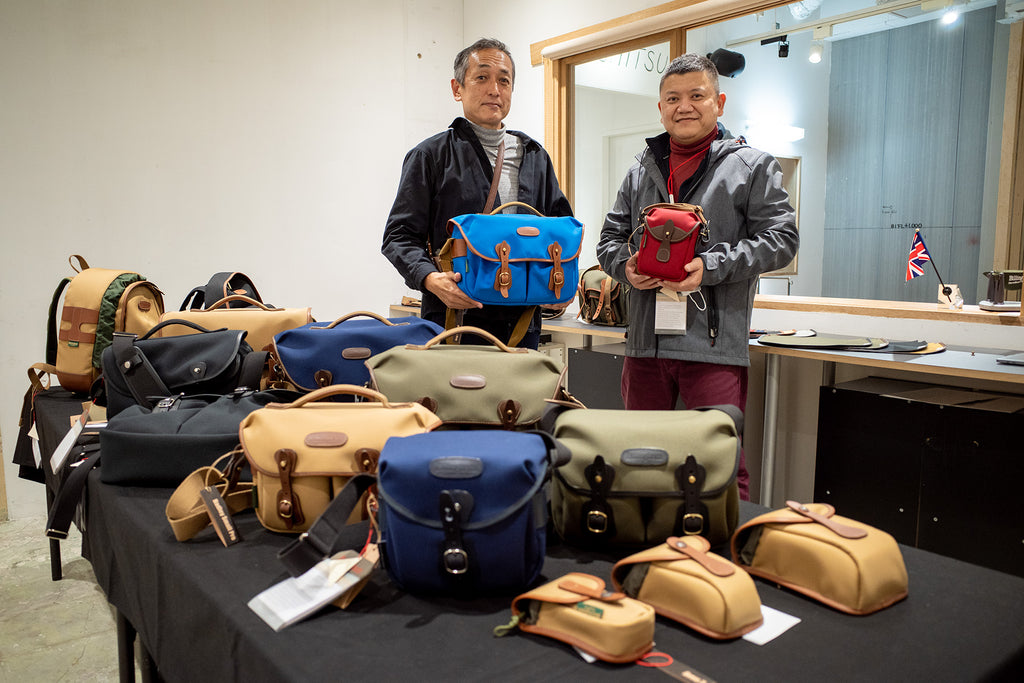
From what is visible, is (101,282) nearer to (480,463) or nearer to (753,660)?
(480,463)

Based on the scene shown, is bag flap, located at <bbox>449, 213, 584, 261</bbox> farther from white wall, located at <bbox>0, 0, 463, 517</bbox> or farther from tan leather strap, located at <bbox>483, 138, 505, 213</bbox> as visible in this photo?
white wall, located at <bbox>0, 0, 463, 517</bbox>

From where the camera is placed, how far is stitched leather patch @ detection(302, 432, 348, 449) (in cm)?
123

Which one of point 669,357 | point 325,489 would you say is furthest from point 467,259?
point 325,489

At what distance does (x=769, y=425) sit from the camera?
3.00m

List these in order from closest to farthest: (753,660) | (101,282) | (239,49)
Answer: (753,660) < (101,282) < (239,49)

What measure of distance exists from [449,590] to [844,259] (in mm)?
4014

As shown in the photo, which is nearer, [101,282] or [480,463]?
[480,463]

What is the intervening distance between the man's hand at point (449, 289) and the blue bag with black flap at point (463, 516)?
1.05m

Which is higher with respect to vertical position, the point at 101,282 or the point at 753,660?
the point at 101,282

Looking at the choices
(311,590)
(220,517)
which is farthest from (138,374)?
(311,590)

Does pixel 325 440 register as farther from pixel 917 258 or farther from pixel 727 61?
pixel 727 61

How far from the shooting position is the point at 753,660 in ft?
2.89

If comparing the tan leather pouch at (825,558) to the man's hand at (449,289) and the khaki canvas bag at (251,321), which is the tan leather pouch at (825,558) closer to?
the man's hand at (449,289)

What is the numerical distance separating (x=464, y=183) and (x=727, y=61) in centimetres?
290
